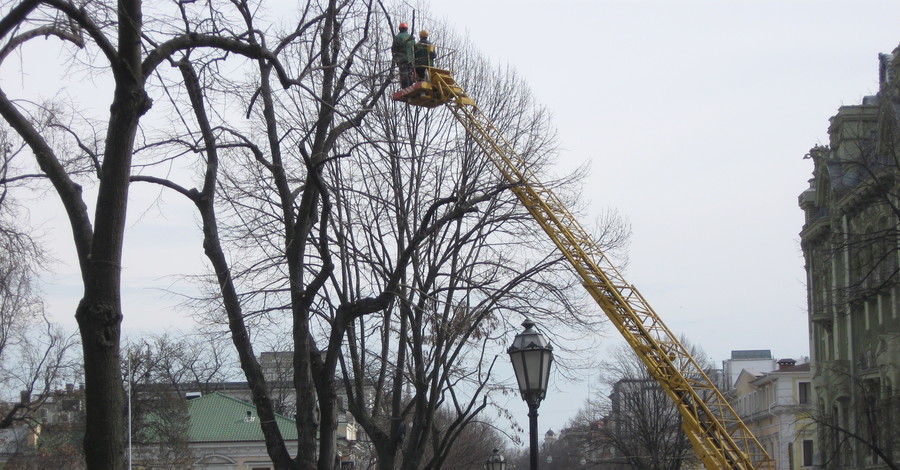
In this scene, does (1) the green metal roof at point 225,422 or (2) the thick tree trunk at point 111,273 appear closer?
(2) the thick tree trunk at point 111,273

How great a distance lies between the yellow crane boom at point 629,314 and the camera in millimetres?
23266

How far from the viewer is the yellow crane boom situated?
2327 centimetres

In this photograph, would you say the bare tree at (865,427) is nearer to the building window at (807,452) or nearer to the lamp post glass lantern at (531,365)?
the lamp post glass lantern at (531,365)

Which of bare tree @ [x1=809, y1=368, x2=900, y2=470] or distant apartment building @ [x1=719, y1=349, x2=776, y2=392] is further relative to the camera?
distant apartment building @ [x1=719, y1=349, x2=776, y2=392]

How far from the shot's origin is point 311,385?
13508 millimetres

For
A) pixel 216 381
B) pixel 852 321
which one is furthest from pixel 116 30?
pixel 216 381

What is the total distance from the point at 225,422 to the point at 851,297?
3987cm

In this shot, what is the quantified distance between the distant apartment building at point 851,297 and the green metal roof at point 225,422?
2814 centimetres

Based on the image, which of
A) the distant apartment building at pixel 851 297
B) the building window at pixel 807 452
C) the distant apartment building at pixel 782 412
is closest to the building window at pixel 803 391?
the distant apartment building at pixel 782 412

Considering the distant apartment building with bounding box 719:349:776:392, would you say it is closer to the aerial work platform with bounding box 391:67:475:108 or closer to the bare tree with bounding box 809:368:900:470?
the bare tree with bounding box 809:368:900:470

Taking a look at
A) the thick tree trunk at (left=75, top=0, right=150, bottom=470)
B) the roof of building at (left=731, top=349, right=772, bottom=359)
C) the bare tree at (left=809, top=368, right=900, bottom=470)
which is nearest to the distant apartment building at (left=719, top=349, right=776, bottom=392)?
the roof of building at (left=731, top=349, right=772, bottom=359)

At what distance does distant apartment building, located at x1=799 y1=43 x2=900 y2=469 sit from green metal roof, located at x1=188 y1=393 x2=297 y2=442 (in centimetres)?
2814

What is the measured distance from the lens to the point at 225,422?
5862 centimetres

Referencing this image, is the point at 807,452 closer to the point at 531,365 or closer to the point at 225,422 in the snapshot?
the point at 225,422
